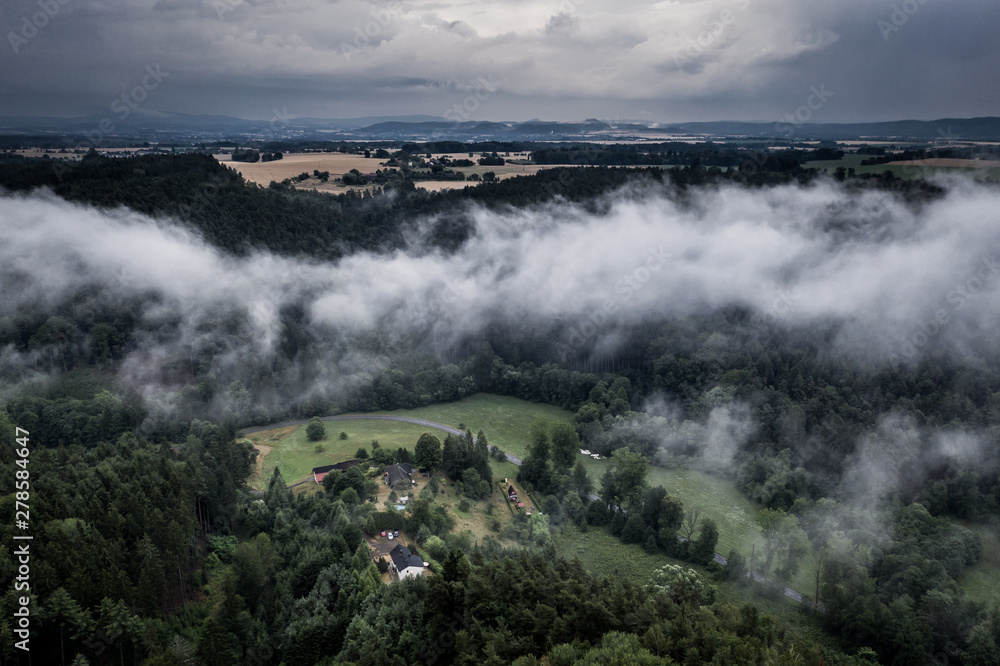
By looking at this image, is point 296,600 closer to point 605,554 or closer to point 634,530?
point 605,554

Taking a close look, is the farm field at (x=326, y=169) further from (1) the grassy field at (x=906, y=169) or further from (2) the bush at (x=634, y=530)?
(2) the bush at (x=634, y=530)

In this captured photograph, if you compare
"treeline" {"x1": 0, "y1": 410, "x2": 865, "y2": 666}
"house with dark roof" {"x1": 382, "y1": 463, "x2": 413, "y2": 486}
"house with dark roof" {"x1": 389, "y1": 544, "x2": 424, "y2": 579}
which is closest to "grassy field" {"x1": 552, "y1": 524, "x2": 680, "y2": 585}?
"treeline" {"x1": 0, "y1": 410, "x2": 865, "y2": 666}

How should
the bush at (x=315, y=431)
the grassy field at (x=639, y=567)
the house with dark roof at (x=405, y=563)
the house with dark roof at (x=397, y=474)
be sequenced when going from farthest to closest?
1. the bush at (x=315, y=431)
2. the house with dark roof at (x=397, y=474)
3. the grassy field at (x=639, y=567)
4. the house with dark roof at (x=405, y=563)

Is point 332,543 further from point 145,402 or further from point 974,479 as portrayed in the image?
point 974,479

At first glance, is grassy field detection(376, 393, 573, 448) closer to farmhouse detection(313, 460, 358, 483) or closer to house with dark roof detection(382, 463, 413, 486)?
house with dark roof detection(382, 463, 413, 486)

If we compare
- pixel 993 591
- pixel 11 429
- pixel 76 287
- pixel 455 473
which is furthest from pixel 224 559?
pixel 993 591

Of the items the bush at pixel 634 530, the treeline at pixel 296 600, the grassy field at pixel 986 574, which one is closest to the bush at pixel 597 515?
the bush at pixel 634 530
